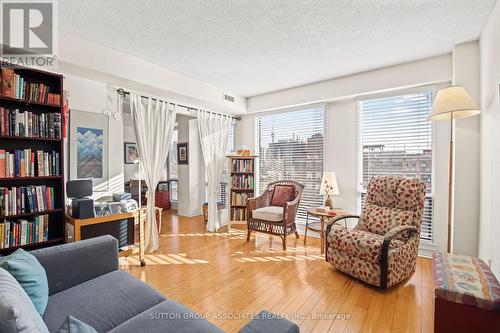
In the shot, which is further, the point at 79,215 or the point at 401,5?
the point at 79,215

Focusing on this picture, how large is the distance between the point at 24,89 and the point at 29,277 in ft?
6.21

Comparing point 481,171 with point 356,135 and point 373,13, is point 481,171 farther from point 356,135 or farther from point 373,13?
point 373,13

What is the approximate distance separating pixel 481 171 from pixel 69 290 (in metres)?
3.86

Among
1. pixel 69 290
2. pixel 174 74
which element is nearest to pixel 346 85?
pixel 174 74

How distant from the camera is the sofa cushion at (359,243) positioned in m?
2.36

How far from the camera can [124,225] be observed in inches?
109

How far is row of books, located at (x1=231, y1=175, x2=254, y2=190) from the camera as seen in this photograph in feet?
14.3

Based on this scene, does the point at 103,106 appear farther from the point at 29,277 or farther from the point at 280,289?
the point at 280,289

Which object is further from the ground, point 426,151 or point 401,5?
point 401,5

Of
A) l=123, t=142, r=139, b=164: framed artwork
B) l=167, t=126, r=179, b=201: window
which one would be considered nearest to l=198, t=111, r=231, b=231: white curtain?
l=167, t=126, r=179, b=201: window

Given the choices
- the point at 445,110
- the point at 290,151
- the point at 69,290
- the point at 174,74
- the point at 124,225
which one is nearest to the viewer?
the point at 69,290

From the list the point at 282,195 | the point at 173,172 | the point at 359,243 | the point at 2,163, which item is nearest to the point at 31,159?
the point at 2,163

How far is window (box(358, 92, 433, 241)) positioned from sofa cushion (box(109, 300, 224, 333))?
10.7 feet

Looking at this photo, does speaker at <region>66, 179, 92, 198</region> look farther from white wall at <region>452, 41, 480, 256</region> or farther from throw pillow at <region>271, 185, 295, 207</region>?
white wall at <region>452, 41, 480, 256</region>
